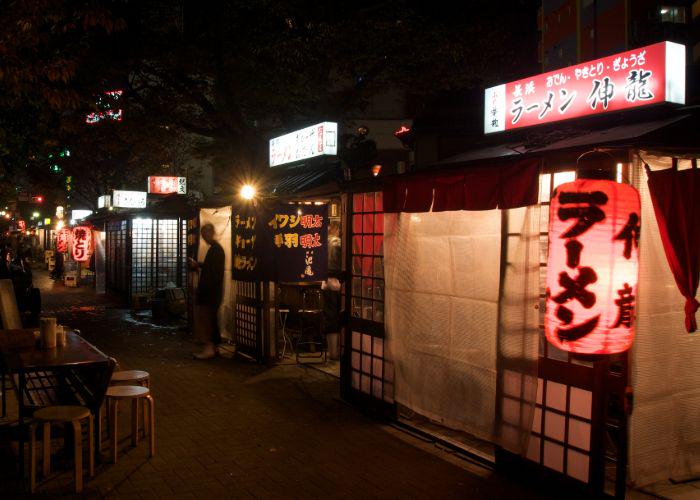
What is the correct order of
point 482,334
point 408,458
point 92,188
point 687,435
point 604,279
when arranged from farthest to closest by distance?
point 92,188 → point 408,458 → point 482,334 → point 687,435 → point 604,279

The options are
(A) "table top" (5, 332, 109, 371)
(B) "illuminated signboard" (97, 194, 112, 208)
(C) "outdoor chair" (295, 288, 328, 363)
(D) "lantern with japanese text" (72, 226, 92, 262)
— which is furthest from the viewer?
(B) "illuminated signboard" (97, 194, 112, 208)

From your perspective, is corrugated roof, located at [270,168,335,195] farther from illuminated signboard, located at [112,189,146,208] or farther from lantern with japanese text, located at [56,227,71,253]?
lantern with japanese text, located at [56,227,71,253]

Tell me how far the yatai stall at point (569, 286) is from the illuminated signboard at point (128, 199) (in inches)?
880

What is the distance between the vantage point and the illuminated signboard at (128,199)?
28219mm

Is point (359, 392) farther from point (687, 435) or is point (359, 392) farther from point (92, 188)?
point (92, 188)

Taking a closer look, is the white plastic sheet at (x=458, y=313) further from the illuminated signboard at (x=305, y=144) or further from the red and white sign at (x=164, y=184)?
the red and white sign at (x=164, y=184)

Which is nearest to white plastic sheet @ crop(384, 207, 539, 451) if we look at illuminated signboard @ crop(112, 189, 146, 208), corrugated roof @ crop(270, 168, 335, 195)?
corrugated roof @ crop(270, 168, 335, 195)

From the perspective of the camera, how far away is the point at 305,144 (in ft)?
46.6

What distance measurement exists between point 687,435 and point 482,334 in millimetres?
2497

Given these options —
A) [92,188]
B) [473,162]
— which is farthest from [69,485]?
[92,188]

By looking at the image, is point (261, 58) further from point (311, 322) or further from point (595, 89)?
point (595, 89)

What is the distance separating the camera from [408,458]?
775cm

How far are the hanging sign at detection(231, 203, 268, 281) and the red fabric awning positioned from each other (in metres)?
4.81

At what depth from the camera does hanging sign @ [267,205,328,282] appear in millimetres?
12773
